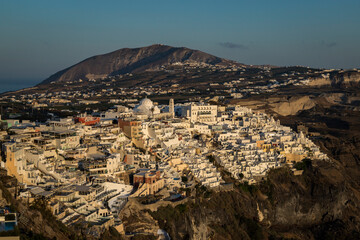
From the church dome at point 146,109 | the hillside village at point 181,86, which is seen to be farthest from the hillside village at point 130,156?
the hillside village at point 181,86

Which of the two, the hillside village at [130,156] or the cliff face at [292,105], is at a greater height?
the hillside village at [130,156]

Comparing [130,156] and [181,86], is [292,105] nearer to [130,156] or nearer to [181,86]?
[181,86]

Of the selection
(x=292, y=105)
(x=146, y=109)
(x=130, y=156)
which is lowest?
(x=292, y=105)

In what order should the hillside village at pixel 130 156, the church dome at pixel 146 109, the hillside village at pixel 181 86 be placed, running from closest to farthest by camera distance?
the hillside village at pixel 130 156 → the church dome at pixel 146 109 → the hillside village at pixel 181 86

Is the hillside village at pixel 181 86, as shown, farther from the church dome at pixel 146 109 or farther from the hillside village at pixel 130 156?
the hillside village at pixel 130 156

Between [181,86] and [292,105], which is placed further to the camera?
[181,86]

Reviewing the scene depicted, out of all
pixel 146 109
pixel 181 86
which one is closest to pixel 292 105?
pixel 181 86

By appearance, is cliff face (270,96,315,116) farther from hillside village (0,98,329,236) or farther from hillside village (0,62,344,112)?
hillside village (0,98,329,236)

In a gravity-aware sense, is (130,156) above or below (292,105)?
above

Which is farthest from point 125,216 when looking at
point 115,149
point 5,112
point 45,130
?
point 5,112
